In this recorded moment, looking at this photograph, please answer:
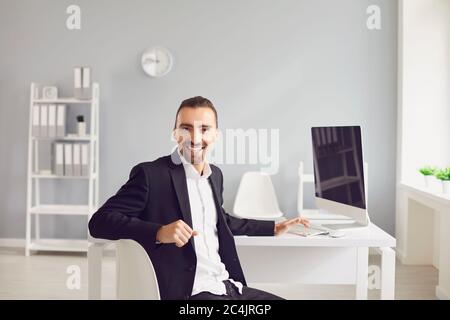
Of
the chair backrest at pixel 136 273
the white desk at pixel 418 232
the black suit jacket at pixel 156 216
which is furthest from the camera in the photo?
the white desk at pixel 418 232

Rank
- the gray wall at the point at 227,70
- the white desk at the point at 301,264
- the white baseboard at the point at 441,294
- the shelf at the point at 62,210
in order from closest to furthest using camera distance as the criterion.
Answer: the white desk at the point at 301,264
the white baseboard at the point at 441,294
the shelf at the point at 62,210
the gray wall at the point at 227,70

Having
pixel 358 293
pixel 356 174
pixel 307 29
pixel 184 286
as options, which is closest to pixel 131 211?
pixel 184 286

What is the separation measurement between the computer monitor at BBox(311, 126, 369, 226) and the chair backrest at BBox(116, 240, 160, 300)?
0.94 metres

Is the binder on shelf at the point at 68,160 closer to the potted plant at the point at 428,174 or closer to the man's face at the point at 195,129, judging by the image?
the potted plant at the point at 428,174

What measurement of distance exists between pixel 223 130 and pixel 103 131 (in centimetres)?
104

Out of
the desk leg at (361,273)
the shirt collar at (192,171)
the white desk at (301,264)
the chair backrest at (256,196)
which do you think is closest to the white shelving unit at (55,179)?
the chair backrest at (256,196)

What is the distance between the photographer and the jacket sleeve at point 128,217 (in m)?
1.32

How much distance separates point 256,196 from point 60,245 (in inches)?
67.2

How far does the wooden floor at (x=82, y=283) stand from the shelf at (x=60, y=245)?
9 cm

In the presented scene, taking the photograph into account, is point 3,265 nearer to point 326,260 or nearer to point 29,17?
point 29,17

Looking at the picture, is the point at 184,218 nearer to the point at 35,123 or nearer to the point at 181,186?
the point at 181,186

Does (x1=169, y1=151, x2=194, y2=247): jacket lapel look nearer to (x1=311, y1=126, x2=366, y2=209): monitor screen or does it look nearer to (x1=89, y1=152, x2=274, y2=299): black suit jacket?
(x1=89, y1=152, x2=274, y2=299): black suit jacket

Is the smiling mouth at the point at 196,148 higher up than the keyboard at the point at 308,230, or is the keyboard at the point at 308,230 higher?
the smiling mouth at the point at 196,148

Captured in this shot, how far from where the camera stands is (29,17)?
4410 millimetres
